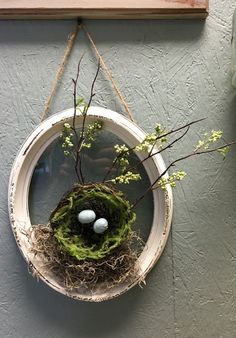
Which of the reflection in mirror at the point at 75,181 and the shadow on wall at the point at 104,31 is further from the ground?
the shadow on wall at the point at 104,31

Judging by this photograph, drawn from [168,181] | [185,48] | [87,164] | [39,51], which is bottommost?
[168,181]

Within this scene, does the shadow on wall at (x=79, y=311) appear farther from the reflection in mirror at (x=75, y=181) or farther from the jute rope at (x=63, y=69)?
the jute rope at (x=63, y=69)

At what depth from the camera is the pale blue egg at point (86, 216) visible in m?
0.78

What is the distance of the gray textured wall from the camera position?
0.90 meters

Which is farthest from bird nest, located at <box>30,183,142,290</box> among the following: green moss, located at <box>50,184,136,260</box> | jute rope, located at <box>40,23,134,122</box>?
jute rope, located at <box>40,23,134,122</box>

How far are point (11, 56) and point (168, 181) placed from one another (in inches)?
15.8

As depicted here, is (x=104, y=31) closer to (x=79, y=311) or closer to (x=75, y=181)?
(x=75, y=181)

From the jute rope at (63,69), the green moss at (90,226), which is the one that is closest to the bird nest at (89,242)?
the green moss at (90,226)

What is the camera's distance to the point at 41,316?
90 cm

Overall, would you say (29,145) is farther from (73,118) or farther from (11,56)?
(11,56)

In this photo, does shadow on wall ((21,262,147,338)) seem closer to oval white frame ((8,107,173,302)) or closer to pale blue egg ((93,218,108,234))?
oval white frame ((8,107,173,302))

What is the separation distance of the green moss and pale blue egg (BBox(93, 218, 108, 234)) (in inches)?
1.2

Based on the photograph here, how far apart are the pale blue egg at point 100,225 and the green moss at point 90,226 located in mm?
29

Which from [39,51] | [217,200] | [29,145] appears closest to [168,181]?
[217,200]
